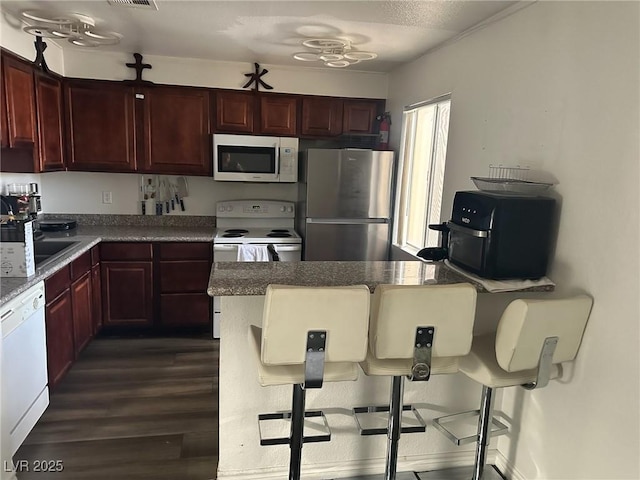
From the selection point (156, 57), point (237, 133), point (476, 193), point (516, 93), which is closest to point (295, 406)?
point (476, 193)

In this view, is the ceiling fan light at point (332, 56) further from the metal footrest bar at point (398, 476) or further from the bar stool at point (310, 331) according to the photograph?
the metal footrest bar at point (398, 476)

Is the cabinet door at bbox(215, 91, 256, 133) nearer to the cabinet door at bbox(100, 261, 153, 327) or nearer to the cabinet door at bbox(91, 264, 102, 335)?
the cabinet door at bbox(100, 261, 153, 327)

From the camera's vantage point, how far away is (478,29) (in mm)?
2598

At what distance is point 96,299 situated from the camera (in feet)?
11.5

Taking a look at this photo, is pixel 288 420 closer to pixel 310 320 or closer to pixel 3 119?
pixel 310 320

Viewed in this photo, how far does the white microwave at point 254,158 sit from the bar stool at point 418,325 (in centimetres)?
245

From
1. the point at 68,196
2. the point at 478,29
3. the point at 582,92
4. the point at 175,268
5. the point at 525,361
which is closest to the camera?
the point at 525,361

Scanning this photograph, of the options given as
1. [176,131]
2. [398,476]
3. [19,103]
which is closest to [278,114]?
[176,131]

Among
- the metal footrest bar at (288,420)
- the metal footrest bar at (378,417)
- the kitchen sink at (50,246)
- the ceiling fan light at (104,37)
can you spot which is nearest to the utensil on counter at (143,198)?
the kitchen sink at (50,246)

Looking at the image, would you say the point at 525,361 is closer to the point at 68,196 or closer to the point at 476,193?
the point at 476,193

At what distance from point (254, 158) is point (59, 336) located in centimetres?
196

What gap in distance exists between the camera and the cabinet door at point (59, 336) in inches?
103

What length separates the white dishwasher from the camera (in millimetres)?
2049

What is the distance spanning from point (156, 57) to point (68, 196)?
1.43 m
